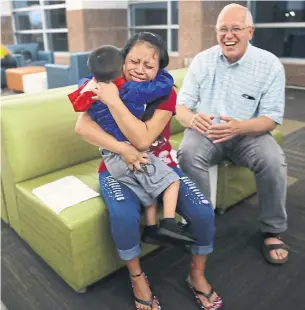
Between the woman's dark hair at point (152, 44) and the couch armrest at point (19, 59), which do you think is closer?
the woman's dark hair at point (152, 44)

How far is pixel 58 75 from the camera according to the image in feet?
20.0

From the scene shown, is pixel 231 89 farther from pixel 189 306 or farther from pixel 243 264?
pixel 189 306

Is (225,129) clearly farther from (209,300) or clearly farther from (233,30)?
(209,300)

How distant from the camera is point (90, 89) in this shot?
149 cm

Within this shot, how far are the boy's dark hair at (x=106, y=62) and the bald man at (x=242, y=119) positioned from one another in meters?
0.60

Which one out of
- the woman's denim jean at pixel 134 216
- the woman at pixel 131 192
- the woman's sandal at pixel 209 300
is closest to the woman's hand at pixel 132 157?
the woman at pixel 131 192

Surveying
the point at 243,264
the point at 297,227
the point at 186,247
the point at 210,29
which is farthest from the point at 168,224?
the point at 210,29

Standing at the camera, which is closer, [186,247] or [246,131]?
[186,247]

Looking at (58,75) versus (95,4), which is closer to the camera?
(58,75)

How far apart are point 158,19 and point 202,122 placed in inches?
268

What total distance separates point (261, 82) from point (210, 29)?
4.94 m

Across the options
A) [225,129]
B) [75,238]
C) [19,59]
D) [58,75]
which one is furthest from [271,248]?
[19,59]

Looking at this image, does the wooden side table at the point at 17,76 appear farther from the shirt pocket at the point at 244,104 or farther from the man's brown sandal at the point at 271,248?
the man's brown sandal at the point at 271,248

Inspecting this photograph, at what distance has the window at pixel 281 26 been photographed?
6340 millimetres
